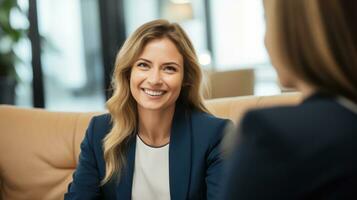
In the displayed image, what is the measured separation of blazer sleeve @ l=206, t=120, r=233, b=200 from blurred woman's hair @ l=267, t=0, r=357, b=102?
105cm

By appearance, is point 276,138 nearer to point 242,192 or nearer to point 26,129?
point 242,192

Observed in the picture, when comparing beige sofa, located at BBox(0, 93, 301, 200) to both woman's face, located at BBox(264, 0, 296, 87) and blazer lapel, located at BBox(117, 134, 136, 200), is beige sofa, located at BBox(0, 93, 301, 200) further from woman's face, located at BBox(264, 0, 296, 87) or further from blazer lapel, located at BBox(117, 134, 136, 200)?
woman's face, located at BBox(264, 0, 296, 87)

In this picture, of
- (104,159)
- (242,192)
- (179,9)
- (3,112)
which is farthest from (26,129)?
(179,9)

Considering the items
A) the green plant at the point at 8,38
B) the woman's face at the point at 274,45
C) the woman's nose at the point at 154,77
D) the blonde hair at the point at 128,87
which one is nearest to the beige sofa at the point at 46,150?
the blonde hair at the point at 128,87

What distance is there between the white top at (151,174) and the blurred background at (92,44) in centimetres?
173

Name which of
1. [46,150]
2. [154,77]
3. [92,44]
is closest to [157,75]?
[154,77]

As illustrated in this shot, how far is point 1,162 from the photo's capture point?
2283mm

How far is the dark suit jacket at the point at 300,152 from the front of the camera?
64 cm

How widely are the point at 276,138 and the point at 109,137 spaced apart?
1.23 m

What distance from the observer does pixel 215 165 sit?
5.65 feet

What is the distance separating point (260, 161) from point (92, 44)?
4422mm

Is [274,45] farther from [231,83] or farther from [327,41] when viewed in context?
[231,83]

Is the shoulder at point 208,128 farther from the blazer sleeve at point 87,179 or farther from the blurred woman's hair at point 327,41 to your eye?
the blurred woman's hair at point 327,41

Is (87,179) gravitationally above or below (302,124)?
below
